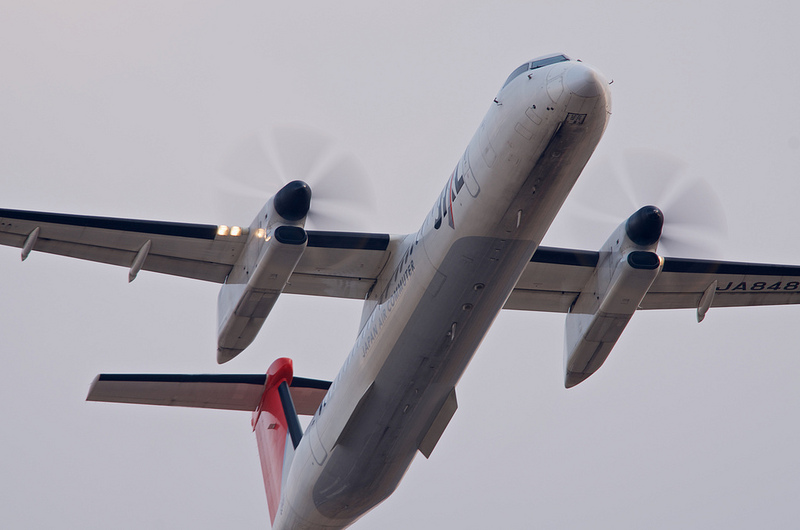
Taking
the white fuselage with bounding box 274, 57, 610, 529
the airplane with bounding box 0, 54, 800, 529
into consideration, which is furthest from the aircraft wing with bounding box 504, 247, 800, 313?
the white fuselage with bounding box 274, 57, 610, 529

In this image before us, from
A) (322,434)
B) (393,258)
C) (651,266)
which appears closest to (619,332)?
(651,266)

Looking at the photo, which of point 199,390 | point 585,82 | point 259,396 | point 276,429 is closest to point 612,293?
point 585,82

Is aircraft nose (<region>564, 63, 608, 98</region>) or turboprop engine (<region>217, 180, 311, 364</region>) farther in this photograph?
turboprop engine (<region>217, 180, 311, 364</region>)

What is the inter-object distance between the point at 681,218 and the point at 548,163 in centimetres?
416

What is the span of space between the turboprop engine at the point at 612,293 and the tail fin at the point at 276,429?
15.1ft

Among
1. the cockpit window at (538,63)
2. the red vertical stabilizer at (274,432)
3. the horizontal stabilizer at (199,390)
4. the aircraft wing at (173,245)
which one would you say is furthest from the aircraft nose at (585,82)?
the horizontal stabilizer at (199,390)

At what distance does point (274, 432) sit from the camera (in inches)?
631

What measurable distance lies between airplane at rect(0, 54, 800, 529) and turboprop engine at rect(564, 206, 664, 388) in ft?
0.08

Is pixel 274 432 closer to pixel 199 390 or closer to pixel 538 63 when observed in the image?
pixel 199 390

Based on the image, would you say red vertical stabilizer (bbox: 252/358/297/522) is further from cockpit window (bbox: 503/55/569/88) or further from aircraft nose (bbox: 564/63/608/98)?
aircraft nose (bbox: 564/63/608/98)

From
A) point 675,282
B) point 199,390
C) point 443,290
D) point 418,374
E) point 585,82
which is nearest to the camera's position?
point 585,82

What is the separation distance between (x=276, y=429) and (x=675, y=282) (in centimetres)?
691

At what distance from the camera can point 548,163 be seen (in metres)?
10.2

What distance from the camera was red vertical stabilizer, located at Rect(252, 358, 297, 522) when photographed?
15.7m
